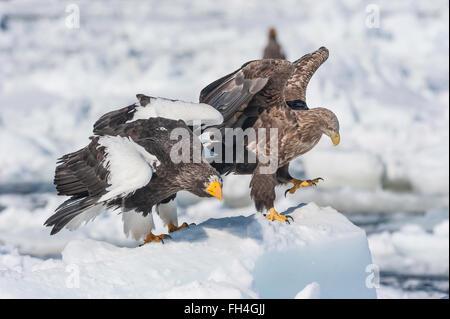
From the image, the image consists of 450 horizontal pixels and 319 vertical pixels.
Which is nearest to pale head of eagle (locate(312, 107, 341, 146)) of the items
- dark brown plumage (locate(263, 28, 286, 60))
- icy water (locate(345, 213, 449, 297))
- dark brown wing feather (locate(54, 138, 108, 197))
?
dark brown wing feather (locate(54, 138, 108, 197))

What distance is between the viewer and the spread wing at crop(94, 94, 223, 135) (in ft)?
15.5

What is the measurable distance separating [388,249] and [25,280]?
17.7 m

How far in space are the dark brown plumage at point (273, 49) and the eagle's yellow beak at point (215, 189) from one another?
9.77 ft

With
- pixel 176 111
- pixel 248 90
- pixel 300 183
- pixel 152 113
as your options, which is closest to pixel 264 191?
pixel 300 183

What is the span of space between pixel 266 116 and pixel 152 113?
3.26 ft

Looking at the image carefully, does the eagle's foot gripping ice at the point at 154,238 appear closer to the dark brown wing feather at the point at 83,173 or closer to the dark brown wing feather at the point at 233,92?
the dark brown wing feather at the point at 83,173

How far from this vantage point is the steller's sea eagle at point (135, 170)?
431 cm

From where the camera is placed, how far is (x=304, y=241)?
4.62 metres

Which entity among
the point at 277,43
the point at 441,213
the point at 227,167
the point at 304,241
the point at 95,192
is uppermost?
the point at 441,213

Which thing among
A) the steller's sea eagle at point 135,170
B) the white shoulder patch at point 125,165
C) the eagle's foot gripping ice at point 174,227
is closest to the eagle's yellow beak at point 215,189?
the steller's sea eagle at point 135,170

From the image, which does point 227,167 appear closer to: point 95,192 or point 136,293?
point 95,192

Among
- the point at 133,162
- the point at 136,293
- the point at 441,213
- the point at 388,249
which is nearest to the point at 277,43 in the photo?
the point at 133,162

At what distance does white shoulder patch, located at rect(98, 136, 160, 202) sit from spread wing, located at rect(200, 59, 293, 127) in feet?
3.13

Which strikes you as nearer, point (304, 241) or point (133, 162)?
point (133, 162)
